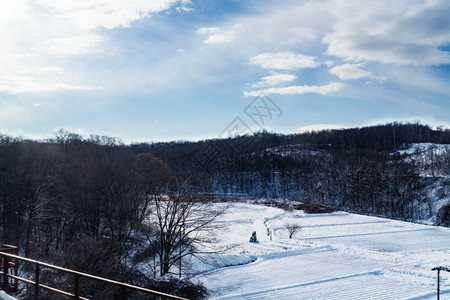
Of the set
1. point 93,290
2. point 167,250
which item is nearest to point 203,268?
point 167,250

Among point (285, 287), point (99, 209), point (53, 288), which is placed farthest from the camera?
point (99, 209)

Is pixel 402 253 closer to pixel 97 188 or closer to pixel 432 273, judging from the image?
pixel 432 273

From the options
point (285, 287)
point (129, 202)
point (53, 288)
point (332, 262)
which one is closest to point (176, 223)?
point (129, 202)

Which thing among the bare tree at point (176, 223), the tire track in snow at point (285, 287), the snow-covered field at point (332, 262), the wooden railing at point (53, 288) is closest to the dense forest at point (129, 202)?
the bare tree at point (176, 223)

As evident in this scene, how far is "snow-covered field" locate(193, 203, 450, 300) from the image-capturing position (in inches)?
795

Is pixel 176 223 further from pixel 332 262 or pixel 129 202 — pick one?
pixel 332 262

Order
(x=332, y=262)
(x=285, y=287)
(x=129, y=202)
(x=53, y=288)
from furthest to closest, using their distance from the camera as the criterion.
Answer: (x=129, y=202) < (x=332, y=262) < (x=285, y=287) < (x=53, y=288)

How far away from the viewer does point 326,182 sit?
78438 mm

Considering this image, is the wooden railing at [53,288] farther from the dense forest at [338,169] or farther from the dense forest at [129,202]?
the dense forest at [338,169]

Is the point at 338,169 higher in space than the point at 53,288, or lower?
higher

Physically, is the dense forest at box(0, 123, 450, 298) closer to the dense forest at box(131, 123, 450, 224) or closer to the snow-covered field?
the dense forest at box(131, 123, 450, 224)

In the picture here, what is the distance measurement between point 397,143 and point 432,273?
10411cm

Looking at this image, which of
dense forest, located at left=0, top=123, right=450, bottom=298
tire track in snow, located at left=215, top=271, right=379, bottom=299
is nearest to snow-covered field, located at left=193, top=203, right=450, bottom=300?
tire track in snow, located at left=215, top=271, right=379, bottom=299

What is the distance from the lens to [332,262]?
90.0 ft
